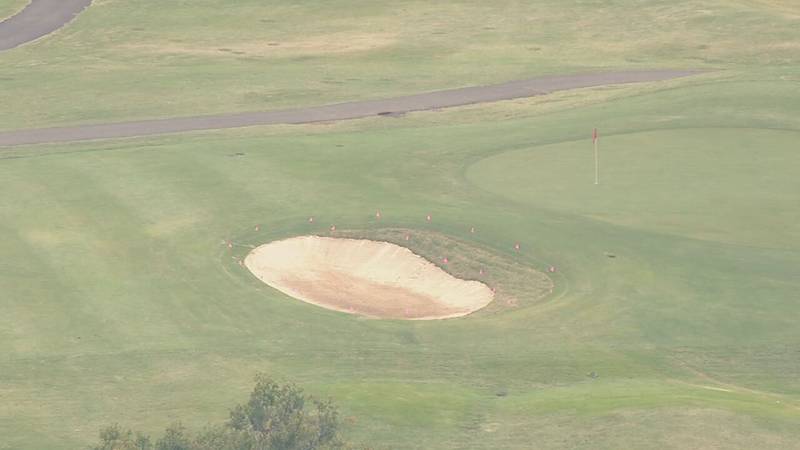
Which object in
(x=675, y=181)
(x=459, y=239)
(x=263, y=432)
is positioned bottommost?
(x=459, y=239)

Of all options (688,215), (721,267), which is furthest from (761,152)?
(721,267)

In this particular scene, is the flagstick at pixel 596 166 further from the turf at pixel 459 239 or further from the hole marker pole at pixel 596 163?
the turf at pixel 459 239

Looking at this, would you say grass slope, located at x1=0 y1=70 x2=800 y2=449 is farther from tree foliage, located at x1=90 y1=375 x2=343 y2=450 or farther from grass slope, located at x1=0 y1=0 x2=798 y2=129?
grass slope, located at x1=0 y1=0 x2=798 y2=129

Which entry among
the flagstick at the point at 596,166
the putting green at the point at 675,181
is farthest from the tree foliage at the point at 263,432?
the flagstick at the point at 596,166

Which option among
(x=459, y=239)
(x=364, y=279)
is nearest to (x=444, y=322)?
(x=364, y=279)

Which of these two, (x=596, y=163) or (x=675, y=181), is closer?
(x=675, y=181)

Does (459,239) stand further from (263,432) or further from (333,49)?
(333,49)
